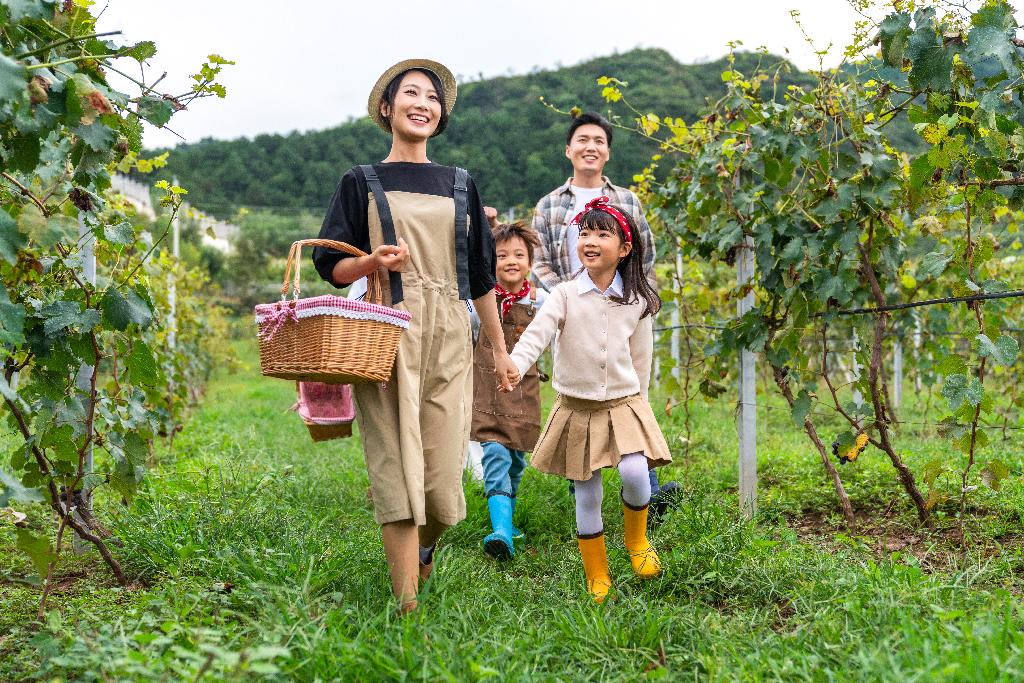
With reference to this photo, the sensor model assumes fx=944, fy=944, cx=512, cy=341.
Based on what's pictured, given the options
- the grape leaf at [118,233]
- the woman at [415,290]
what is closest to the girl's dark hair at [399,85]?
the woman at [415,290]

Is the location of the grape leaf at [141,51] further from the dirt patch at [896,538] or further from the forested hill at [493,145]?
the forested hill at [493,145]

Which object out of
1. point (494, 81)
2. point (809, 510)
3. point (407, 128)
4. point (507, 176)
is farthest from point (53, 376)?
point (494, 81)

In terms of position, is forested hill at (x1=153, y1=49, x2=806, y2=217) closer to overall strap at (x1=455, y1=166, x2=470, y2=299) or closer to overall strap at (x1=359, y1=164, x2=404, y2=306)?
overall strap at (x1=455, y1=166, x2=470, y2=299)

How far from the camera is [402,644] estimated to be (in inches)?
92.5

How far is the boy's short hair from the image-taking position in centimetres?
436

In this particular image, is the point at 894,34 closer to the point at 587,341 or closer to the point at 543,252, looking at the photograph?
the point at 587,341

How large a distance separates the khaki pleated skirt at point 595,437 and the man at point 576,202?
1.03 meters

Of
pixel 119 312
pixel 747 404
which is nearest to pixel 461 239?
pixel 119 312

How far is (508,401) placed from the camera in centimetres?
423

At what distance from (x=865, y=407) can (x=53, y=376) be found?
3031mm

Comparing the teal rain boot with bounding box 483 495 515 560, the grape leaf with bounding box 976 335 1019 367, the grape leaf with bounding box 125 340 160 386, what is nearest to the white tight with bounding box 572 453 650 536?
the teal rain boot with bounding box 483 495 515 560

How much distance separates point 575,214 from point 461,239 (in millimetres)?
1553

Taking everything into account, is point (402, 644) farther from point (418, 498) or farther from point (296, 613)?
point (418, 498)

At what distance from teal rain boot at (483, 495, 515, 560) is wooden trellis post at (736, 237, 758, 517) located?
1.07m
